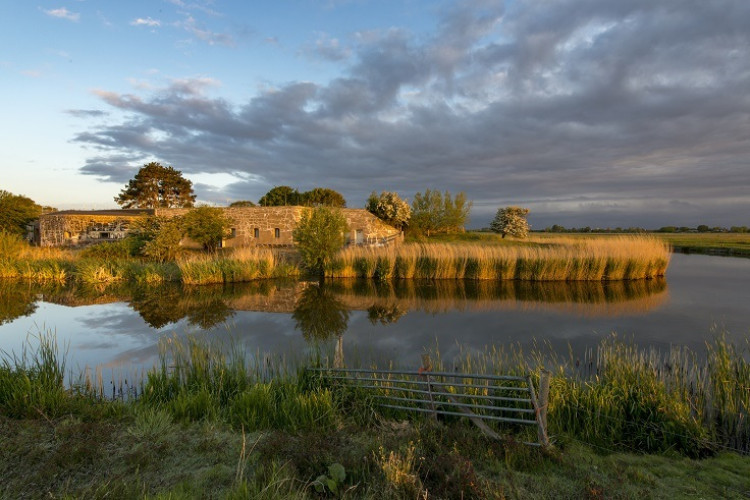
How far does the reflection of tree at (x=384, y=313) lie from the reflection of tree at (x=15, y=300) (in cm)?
929

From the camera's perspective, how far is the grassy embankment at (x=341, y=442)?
2910mm

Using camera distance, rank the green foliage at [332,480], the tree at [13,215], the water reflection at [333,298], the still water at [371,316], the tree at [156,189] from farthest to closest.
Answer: the tree at [156,189], the tree at [13,215], the water reflection at [333,298], the still water at [371,316], the green foliage at [332,480]

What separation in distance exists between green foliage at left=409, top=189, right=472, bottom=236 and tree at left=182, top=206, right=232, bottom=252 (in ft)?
53.8

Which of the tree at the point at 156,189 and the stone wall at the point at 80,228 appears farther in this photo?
the tree at the point at 156,189

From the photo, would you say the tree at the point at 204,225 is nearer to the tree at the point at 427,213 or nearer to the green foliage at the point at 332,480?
the tree at the point at 427,213

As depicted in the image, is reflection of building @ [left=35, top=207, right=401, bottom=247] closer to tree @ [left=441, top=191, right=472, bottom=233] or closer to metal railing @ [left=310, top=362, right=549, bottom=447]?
tree @ [left=441, top=191, right=472, bottom=233]

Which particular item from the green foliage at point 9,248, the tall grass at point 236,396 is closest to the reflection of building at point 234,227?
the green foliage at point 9,248

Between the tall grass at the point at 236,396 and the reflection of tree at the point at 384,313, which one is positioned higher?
the tall grass at the point at 236,396

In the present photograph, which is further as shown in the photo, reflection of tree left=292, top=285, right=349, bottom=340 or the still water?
reflection of tree left=292, top=285, right=349, bottom=340

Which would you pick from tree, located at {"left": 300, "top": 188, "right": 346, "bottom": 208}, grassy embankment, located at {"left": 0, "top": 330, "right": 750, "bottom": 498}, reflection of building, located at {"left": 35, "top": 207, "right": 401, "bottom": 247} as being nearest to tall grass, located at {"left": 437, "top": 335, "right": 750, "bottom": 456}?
grassy embankment, located at {"left": 0, "top": 330, "right": 750, "bottom": 498}

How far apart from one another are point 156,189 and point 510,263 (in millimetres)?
45688

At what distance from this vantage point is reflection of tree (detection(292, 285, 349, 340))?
8617mm

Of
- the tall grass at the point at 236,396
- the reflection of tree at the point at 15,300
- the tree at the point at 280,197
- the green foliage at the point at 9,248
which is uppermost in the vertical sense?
the tree at the point at 280,197

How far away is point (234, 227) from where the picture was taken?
27391 millimetres
